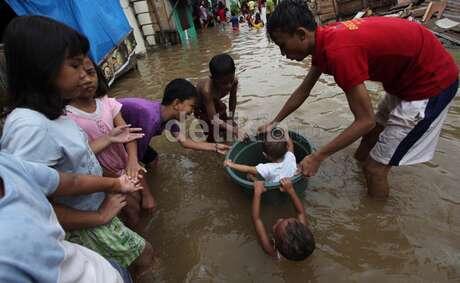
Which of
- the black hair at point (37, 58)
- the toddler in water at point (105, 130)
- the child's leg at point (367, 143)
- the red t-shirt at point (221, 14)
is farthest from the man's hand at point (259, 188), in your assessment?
the red t-shirt at point (221, 14)

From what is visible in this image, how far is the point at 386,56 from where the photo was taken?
8.02 ft

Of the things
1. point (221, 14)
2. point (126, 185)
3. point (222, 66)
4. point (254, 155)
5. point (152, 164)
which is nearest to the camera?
point (126, 185)

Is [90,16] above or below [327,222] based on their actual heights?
above

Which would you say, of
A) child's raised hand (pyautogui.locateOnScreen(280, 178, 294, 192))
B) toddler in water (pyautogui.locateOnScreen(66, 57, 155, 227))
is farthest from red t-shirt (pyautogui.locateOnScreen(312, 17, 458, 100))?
toddler in water (pyautogui.locateOnScreen(66, 57, 155, 227))

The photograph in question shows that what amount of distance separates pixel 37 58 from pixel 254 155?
97.8 inches

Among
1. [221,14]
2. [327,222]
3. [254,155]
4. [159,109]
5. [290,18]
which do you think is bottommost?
[221,14]

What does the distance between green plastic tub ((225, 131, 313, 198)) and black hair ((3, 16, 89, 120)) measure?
1.62 meters

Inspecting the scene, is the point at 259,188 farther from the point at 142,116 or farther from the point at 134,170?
the point at 142,116

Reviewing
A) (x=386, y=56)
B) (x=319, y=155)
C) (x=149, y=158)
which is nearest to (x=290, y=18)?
(x=386, y=56)

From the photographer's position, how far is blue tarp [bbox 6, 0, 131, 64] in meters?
6.08

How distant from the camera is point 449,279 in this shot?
229 cm

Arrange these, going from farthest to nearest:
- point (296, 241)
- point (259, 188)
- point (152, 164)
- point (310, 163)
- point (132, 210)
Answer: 1. point (152, 164)
2. point (132, 210)
3. point (259, 188)
4. point (310, 163)
5. point (296, 241)

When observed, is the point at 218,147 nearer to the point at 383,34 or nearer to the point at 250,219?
the point at 250,219

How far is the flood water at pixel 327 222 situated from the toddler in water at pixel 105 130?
620mm
